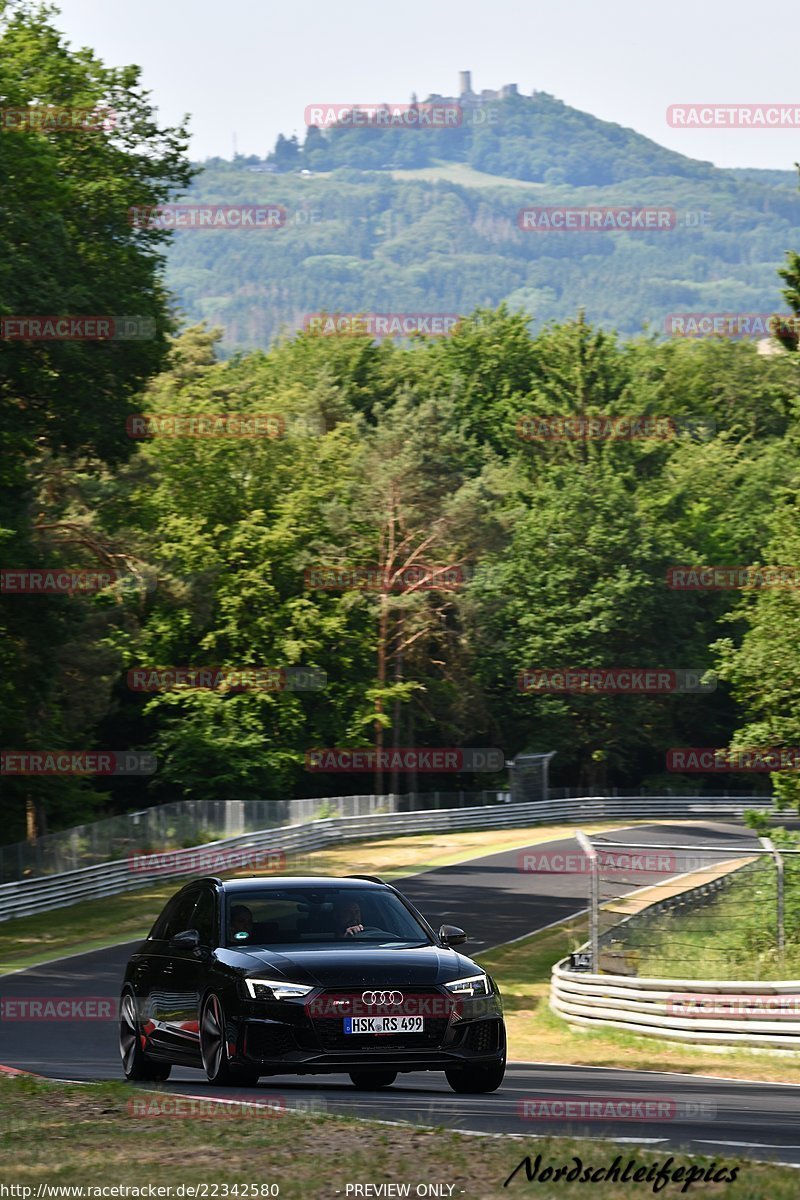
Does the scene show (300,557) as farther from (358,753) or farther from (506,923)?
(506,923)

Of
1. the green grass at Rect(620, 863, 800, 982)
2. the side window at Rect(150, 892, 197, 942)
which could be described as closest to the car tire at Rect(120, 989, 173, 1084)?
the side window at Rect(150, 892, 197, 942)

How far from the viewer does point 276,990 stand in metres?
11.0

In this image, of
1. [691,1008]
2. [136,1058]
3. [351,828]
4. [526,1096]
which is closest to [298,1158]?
[526,1096]

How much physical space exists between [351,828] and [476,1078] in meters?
44.9

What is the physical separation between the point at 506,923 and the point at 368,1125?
28528mm

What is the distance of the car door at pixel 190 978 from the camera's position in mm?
11883

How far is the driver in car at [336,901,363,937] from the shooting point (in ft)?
39.3

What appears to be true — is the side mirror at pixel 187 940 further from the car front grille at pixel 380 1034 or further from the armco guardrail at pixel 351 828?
the armco guardrail at pixel 351 828

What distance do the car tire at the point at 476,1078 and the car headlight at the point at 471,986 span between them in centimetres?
50

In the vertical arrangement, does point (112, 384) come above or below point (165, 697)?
above

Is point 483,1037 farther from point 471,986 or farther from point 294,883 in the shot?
point 294,883

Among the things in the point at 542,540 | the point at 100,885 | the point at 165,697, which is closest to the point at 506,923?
the point at 100,885

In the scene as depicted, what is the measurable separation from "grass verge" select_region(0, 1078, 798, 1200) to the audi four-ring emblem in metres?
1.33

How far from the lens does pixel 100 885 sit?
138ft
